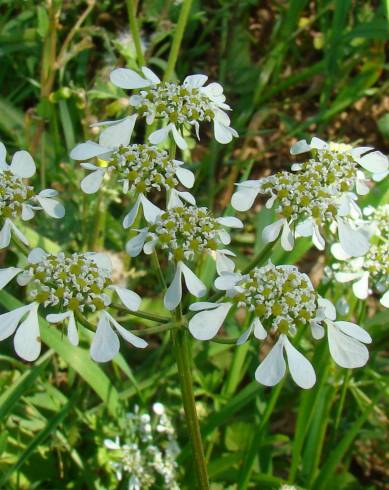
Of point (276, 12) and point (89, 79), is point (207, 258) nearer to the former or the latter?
point (89, 79)

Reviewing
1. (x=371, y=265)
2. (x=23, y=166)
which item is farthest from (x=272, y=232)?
(x=23, y=166)

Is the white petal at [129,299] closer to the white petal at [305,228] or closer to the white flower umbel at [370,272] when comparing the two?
the white petal at [305,228]

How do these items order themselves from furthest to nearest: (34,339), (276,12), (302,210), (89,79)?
1. (276,12)
2. (89,79)
3. (302,210)
4. (34,339)

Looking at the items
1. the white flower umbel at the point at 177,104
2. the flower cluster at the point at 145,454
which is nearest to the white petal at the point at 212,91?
the white flower umbel at the point at 177,104

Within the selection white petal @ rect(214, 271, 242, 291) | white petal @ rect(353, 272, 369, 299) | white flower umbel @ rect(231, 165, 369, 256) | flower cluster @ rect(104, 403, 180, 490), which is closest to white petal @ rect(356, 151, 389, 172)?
white flower umbel @ rect(231, 165, 369, 256)

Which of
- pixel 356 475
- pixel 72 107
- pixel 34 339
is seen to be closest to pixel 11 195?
pixel 34 339

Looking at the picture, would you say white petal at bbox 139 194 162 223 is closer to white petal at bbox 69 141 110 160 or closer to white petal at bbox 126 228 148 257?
white petal at bbox 126 228 148 257
